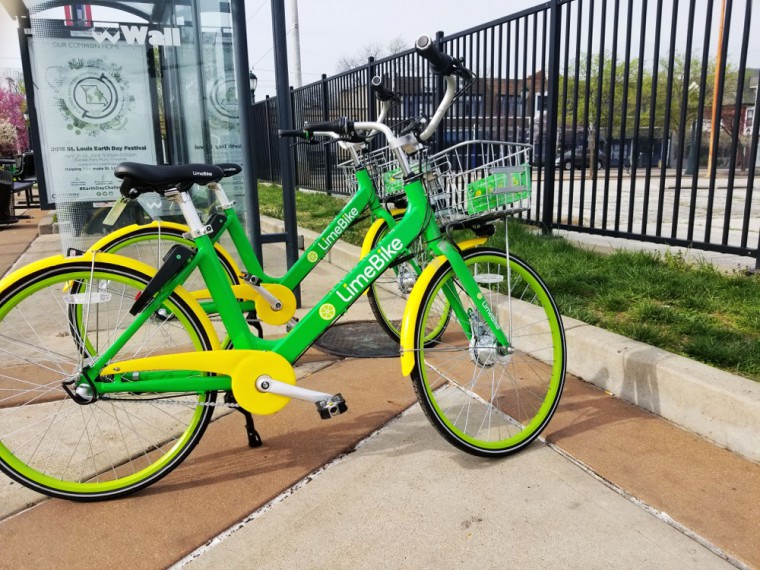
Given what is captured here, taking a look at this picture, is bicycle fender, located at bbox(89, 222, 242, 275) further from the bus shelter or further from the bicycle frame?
the bus shelter

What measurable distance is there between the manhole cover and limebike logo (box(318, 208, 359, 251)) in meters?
0.63

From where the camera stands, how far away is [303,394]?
2.44 m

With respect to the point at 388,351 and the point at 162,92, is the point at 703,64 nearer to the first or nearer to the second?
the point at 388,351

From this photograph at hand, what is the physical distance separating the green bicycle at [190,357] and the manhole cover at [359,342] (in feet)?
2.52

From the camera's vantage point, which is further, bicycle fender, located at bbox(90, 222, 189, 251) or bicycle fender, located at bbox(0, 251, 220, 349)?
bicycle fender, located at bbox(90, 222, 189, 251)

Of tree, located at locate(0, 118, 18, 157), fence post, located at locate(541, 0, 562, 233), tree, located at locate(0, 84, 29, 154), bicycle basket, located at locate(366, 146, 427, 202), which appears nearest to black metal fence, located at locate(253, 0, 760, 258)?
fence post, located at locate(541, 0, 562, 233)

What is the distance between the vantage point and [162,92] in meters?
4.90

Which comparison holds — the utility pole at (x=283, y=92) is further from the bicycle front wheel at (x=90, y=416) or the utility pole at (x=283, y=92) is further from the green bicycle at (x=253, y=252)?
the bicycle front wheel at (x=90, y=416)

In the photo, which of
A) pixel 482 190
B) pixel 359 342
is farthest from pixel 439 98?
pixel 482 190

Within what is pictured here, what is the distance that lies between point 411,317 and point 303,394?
52cm

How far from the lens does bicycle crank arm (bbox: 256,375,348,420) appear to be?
241 cm

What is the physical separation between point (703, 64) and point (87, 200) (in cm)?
466

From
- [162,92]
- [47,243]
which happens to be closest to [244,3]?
[162,92]

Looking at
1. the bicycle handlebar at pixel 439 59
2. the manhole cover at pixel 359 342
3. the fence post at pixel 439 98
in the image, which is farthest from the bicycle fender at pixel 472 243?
the fence post at pixel 439 98
